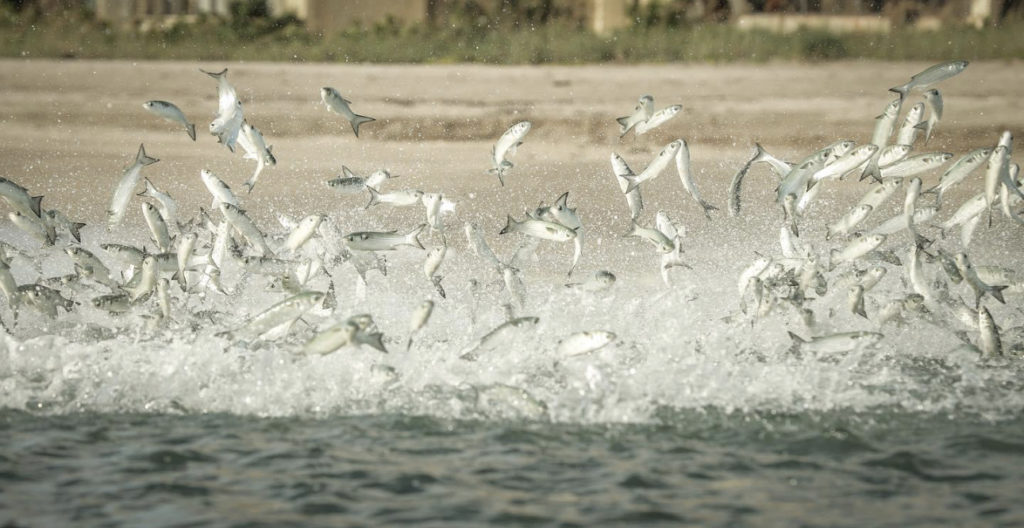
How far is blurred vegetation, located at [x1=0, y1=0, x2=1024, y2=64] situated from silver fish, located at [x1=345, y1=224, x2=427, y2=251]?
27.3ft

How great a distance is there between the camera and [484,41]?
1619 centimetres

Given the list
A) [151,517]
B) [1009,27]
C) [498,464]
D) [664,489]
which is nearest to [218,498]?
[151,517]

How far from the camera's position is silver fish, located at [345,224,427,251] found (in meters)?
7.25

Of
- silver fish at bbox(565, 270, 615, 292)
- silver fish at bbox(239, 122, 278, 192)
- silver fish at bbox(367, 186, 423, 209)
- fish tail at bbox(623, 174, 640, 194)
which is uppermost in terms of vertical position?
silver fish at bbox(239, 122, 278, 192)

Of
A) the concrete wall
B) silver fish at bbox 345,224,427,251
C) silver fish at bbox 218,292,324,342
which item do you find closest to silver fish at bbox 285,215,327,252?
silver fish at bbox 345,224,427,251

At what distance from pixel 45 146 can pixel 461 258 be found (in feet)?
20.0

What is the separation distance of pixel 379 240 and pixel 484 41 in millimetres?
9238

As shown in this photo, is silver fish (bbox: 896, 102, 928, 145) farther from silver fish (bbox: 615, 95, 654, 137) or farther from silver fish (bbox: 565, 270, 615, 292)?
silver fish (bbox: 565, 270, 615, 292)

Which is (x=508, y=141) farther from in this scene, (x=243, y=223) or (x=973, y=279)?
(x=973, y=279)

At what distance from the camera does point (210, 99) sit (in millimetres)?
14766

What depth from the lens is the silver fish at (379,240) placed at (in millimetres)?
7250

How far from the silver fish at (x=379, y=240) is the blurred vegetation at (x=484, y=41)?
832cm

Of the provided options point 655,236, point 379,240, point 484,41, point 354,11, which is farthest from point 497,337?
point 354,11

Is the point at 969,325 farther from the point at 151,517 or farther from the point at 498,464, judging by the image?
the point at 151,517
